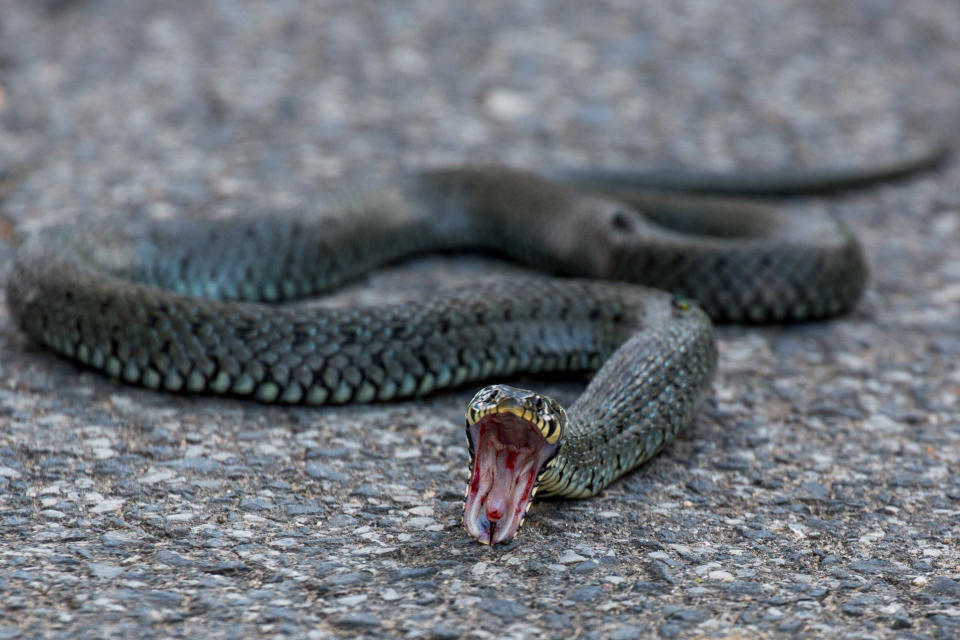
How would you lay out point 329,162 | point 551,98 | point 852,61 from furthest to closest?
point 852,61
point 551,98
point 329,162

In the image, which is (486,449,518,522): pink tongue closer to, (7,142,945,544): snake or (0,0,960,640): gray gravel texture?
(7,142,945,544): snake

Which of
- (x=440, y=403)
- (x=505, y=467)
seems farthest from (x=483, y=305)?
(x=505, y=467)

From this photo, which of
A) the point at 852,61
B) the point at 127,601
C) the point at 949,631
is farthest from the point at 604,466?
the point at 852,61

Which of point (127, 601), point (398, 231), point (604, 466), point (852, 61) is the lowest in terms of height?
point (127, 601)

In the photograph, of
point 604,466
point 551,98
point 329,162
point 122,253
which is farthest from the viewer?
point 551,98

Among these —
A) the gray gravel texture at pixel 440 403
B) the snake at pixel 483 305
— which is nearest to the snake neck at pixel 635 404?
the snake at pixel 483 305

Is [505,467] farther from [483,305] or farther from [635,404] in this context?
[483,305]

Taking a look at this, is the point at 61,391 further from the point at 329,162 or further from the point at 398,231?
the point at 329,162
